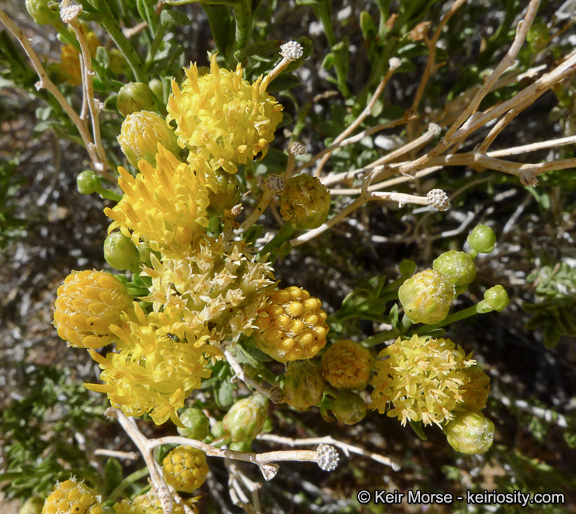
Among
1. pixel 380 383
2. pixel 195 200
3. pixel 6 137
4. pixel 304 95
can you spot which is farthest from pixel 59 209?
pixel 380 383

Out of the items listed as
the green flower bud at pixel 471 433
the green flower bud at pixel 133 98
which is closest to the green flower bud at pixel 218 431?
the green flower bud at pixel 471 433

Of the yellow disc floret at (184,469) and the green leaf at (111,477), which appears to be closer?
the yellow disc floret at (184,469)

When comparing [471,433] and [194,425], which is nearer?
[471,433]

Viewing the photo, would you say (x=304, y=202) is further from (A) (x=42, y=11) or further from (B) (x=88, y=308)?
(A) (x=42, y=11)

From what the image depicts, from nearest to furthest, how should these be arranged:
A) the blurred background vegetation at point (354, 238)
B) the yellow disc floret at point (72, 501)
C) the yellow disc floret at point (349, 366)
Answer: the yellow disc floret at point (349, 366) → the yellow disc floret at point (72, 501) → the blurred background vegetation at point (354, 238)

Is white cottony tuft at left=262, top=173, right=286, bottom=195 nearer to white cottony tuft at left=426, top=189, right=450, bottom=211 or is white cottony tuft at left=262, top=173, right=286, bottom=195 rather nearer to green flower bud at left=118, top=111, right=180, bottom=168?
green flower bud at left=118, top=111, right=180, bottom=168

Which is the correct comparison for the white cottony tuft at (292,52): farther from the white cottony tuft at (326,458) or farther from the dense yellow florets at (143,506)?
the dense yellow florets at (143,506)

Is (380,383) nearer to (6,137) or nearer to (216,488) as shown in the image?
(216,488)

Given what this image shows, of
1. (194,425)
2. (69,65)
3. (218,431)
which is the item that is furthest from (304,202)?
(69,65)
